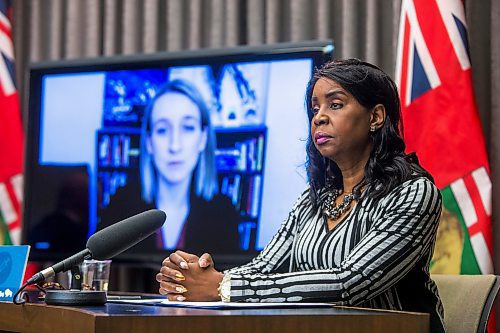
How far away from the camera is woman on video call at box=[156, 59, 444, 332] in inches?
70.9

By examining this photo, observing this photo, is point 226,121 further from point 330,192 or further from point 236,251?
point 330,192

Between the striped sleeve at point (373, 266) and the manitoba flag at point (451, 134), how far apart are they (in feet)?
3.57

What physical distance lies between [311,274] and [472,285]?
1.83ft

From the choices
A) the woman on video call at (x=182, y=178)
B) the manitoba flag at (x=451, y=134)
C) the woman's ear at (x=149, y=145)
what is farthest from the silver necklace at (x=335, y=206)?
the woman's ear at (x=149, y=145)

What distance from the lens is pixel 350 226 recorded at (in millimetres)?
2043

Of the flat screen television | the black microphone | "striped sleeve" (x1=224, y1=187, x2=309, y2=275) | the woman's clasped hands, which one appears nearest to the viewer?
the black microphone

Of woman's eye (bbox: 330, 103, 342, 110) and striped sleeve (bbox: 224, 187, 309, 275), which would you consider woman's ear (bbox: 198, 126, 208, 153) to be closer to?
striped sleeve (bbox: 224, 187, 309, 275)

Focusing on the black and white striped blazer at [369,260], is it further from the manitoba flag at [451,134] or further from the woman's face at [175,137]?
the woman's face at [175,137]

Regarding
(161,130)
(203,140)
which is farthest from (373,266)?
(161,130)

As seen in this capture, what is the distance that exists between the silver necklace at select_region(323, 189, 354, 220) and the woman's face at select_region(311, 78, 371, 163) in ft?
0.31

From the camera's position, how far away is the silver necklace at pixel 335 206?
6.97 feet

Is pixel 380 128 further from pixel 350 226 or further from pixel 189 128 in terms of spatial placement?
pixel 189 128

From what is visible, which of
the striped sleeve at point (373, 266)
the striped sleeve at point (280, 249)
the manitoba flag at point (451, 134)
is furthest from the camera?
the manitoba flag at point (451, 134)

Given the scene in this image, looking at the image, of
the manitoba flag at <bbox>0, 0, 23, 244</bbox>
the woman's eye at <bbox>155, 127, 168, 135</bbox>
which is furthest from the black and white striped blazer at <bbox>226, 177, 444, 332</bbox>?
the manitoba flag at <bbox>0, 0, 23, 244</bbox>
